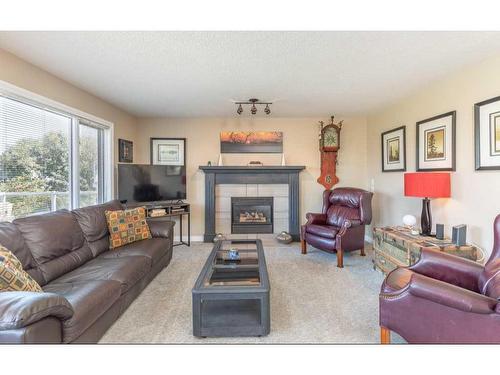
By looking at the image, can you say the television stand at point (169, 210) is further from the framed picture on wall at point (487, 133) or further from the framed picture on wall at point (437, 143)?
the framed picture on wall at point (487, 133)

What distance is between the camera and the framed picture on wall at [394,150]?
3.59m

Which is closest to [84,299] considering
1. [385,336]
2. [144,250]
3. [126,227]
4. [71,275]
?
[71,275]

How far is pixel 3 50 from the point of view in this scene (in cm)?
209

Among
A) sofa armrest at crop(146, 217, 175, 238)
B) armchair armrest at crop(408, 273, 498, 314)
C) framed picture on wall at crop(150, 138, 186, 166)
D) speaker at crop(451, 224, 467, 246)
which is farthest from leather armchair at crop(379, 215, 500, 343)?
framed picture on wall at crop(150, 138, 186, 166)

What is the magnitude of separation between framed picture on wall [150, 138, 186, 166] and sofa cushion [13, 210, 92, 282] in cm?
234

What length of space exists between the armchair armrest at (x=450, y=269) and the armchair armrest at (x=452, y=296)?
1.50 feet

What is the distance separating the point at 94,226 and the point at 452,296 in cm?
308

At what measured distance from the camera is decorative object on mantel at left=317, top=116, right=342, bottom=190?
4.60 meters

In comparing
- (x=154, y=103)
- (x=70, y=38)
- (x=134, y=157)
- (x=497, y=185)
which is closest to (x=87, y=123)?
(x=154, y=103)

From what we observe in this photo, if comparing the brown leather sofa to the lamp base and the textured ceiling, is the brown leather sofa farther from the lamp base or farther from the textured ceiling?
the lamp base

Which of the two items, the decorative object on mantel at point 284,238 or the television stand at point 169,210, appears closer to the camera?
the television stand at point 169,210

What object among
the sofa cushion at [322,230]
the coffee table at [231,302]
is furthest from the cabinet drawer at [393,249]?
the coffee table at [231,302]

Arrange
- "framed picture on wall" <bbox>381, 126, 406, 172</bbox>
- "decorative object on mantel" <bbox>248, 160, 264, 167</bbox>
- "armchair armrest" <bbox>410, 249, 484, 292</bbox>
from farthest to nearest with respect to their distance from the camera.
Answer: "decorative object on mantel" <bbox>248, 160, 264, 167</bbox> < "framed picture on wall" <bbox>381, 126, 406, 172</bbox> < "armchair armrest" <bbox>410, 249, 484, 292</bbox>
